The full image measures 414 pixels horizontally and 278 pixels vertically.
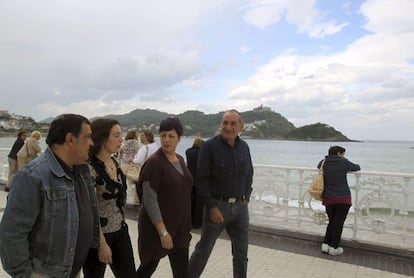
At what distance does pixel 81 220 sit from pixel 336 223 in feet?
13.6

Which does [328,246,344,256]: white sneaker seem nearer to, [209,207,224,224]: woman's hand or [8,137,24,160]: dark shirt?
[209,207,224,224]: woman's hand

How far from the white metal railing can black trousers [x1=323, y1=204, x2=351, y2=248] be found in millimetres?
408

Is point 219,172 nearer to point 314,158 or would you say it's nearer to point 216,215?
point 216,215

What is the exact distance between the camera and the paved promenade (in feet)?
14.2

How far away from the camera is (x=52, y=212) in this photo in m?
1.74

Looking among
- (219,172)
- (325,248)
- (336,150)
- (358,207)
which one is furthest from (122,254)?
(358,207)

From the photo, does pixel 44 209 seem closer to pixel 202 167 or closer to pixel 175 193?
pixel 175 193

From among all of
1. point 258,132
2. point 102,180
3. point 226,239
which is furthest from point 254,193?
point 258,132

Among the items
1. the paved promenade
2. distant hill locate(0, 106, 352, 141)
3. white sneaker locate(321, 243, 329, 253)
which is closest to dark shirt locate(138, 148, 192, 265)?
the paved promenade

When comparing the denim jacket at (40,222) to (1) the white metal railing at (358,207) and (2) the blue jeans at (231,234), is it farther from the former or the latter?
(1) the white metal railing at (358,207)

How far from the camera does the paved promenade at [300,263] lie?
170 inches

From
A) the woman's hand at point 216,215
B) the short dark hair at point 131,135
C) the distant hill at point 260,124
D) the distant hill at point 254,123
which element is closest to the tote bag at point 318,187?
the woman's hand at point 216,215

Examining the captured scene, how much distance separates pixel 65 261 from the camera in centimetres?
181

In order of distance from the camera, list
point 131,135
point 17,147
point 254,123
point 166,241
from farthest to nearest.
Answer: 1. point 254,123
2. point 17,147
3. point 131,135
4. point 166,241
